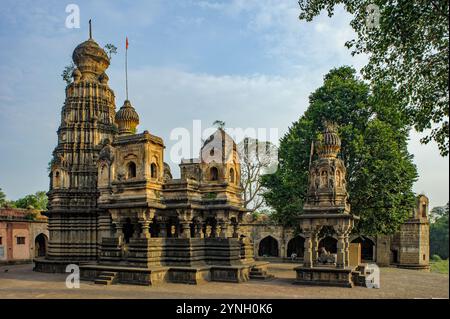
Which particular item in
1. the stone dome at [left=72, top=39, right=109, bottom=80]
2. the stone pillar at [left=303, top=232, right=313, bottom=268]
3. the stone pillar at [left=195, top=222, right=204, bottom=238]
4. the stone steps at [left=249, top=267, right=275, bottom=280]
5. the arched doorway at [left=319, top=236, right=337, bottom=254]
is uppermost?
the stone dome at [left=72, top=39, right=109, bottom=80]

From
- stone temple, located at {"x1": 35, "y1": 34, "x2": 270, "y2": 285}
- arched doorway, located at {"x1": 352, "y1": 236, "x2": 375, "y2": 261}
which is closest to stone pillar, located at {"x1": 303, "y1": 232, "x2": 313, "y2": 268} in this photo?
stone temple, located at {"x1": 35, "y1": 34, "x2": 270, "y2": 285}

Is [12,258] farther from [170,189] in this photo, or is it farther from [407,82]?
[407,82]

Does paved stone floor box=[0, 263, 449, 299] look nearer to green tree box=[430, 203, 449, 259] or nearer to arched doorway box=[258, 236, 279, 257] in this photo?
arched doorway box=[258, 236, 279, 257]

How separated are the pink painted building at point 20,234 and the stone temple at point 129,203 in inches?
302

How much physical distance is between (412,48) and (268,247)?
31.7m

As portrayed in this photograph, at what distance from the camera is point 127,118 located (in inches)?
969

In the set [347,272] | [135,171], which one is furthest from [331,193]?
[135,171]

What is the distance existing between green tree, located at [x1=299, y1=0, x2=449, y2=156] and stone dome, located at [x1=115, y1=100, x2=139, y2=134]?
45.0 feet

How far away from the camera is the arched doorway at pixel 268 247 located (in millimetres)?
41188

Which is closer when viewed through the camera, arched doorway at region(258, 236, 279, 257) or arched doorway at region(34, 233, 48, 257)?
arched doorway at region(34, 233, 48, 257)

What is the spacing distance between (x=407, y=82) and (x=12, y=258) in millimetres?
31530

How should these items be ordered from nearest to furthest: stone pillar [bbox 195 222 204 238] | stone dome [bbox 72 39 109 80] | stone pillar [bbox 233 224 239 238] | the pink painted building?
stone pillar [bbox 195 222 204 238] < stone pillar [bbox 233 224 239 238] < stone dome [bbox 72 39 109 80] < the pink painted building

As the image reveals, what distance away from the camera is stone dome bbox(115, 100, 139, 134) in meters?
24.6

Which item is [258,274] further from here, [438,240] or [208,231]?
[438,240]
